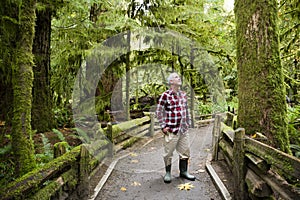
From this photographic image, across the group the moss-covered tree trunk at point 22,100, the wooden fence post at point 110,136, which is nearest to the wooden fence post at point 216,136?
the wooden fence post at point 110,136

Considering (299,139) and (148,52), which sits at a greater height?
(148,52)

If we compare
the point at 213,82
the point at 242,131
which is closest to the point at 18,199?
the point at 242,131

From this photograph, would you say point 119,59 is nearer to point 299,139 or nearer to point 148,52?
point 148,52

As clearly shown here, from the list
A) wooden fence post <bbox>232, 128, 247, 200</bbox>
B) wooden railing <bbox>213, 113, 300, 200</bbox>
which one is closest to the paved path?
wooden fence post <bbox>232, 128, 247, 200</bbox>

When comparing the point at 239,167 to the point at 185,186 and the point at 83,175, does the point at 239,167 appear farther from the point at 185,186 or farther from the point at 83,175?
the point at 83,175

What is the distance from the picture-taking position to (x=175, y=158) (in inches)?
317

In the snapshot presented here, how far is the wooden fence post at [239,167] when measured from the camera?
4.28 metres

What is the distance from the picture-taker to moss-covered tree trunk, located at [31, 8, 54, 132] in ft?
25.4

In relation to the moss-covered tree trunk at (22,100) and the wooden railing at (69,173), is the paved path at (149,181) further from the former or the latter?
the moss-covered tree trunk at (22,100)

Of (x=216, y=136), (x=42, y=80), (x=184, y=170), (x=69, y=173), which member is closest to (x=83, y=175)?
(x=69, y=173)

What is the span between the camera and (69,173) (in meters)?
4.16

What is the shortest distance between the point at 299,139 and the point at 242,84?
6.98 feet

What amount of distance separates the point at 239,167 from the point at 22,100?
11.9 feet

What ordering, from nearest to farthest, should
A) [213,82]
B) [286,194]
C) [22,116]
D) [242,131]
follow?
[286,194]
[22,116]
[242,131]
[213,82]
